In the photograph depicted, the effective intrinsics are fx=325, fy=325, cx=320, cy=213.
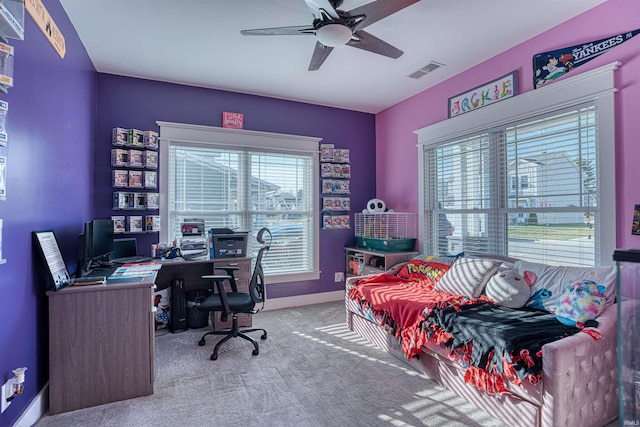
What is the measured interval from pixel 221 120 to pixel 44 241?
239 centimetres

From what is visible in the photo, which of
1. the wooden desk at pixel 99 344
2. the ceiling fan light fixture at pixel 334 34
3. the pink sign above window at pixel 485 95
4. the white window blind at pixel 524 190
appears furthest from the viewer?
the pink sign above window at pixel 485 95

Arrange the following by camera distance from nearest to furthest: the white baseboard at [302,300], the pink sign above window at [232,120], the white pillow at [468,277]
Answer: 1. the white pillow at [468,277]
2. the pink sign above window at [232,120]
3. the white baseboard at [302,300]

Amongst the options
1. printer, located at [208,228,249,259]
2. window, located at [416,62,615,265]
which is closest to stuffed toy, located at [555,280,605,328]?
window, located at [416,62,615,265]

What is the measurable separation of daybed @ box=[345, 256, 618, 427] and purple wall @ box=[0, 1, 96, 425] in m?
2.37

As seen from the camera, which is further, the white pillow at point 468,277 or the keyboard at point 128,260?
the keyboard at point 128,260

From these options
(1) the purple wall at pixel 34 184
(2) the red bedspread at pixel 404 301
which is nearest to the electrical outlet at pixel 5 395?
(1) the purple wall at pixel 34 184

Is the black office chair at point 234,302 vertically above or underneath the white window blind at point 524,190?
underneath

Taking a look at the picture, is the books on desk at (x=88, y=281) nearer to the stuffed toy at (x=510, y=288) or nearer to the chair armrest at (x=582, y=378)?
the chair armrest at (x=582, y=378)

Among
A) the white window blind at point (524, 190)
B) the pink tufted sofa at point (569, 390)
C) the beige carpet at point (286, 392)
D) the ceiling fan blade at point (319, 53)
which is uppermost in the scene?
→ the ceiling fan blade at point (319, 53)

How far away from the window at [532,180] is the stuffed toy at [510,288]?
0.43 metres

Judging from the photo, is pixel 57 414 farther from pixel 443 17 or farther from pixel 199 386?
pixel 443 17

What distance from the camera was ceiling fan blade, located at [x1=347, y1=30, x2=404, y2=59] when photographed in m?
2.26

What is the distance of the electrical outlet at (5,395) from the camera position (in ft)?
5.08

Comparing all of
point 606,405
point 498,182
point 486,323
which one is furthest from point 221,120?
point 606,405
